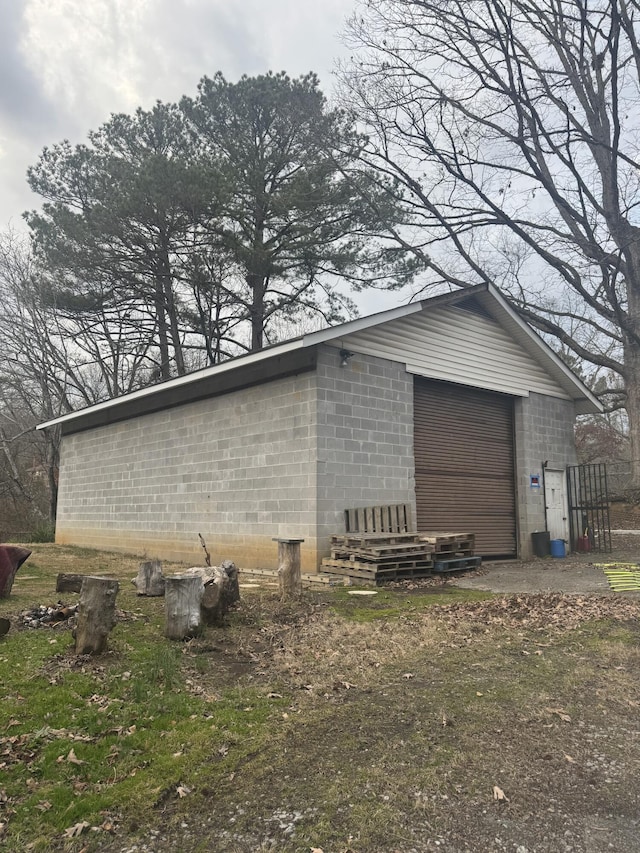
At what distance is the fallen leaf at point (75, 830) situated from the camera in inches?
106

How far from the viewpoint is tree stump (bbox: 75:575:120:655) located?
5.03 meters

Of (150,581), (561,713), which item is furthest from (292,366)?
(561,713)

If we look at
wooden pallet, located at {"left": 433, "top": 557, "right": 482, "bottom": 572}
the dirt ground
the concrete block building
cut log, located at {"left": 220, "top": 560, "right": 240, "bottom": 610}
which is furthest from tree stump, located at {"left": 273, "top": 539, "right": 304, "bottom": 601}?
wooden pallet, located at {"left": 433, "top": 557, "right": 482, "bottom": 572}

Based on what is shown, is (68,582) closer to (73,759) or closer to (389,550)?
(389,550)

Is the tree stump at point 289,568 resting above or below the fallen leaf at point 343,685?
above

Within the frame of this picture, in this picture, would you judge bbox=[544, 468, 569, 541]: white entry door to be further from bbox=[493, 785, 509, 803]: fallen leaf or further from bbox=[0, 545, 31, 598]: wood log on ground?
bbox=[493, 785, 509, 803]: fallen leaf

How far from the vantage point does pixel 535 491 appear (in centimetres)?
1495

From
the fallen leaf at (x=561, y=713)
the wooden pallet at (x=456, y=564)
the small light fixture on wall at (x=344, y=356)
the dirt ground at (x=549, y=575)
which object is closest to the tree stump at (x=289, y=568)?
the dirt ground at (x=549, y=575)

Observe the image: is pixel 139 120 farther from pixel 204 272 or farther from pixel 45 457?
pixel 45 457

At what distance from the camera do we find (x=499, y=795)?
3.00 metres

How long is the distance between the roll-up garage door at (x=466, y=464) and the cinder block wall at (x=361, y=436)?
1.96 feet

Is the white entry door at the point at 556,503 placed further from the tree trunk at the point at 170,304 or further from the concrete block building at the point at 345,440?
the tree trunk at the point at 170,304

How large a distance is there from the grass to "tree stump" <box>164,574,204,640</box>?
16cm

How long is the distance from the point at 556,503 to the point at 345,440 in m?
7.33
